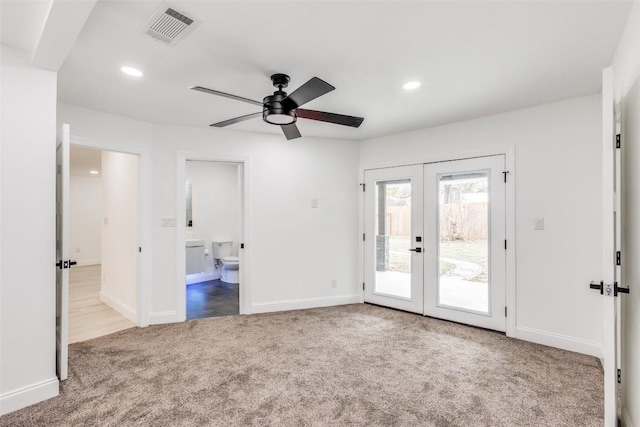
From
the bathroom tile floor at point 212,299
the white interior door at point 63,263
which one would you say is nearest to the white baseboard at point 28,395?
the white interior door at point 63,263

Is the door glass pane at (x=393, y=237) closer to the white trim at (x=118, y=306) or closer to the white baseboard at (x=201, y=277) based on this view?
the white trim at (x=118, y=306)

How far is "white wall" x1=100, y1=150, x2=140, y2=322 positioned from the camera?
160 inches

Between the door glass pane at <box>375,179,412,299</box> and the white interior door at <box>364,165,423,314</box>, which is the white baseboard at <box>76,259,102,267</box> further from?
Answer: the door glass pane at <box>375,179,412,299</box>

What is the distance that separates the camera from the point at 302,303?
452cm

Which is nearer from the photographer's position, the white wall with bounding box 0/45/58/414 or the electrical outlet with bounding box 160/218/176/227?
the white wall with bounding box 0/45/58/414

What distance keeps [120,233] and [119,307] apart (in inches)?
40.0

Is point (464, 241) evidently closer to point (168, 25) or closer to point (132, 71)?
point (168, 25)

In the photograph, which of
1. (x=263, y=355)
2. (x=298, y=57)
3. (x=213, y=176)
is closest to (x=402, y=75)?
(x=298, y=57)

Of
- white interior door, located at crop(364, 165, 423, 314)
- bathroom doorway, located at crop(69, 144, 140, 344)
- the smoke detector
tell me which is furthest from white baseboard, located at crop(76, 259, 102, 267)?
the smoke detector

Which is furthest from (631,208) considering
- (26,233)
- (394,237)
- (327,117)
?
(26,233)

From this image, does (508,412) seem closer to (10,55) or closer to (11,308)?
(11,308)

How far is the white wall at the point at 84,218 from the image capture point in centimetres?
852

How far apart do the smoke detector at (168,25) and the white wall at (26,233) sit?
3.28 feet

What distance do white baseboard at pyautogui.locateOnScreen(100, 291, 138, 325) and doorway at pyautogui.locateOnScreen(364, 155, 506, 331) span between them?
3142 mm
